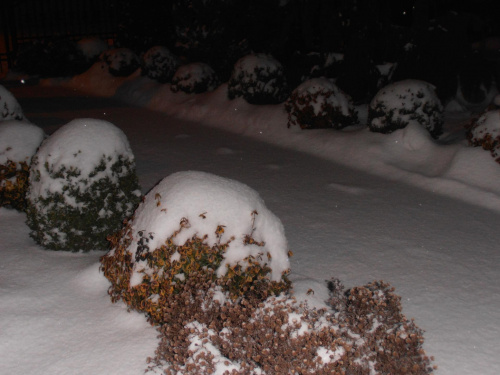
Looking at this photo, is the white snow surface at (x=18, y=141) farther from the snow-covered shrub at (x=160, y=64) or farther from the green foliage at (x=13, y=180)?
the snow-covered shrub at (x=160, y=64)

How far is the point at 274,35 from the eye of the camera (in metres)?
14.8

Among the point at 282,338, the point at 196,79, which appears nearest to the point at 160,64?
the point at 196,79

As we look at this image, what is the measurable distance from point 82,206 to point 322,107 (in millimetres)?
6970

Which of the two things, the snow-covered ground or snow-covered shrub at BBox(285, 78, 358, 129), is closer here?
the snow-covered ground

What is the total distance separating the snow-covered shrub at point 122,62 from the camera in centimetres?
2000

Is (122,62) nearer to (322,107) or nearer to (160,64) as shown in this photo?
(160,64)

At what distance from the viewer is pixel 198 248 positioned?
4020 millimetres

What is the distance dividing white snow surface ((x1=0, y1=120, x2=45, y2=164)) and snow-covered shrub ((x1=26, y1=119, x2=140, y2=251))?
1328 millimetres

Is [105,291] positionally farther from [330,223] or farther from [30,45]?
[30,45]

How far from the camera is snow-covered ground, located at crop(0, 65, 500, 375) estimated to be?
4168mm

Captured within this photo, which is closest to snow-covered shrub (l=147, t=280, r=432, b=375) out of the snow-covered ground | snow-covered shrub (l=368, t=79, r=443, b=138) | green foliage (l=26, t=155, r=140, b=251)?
the snow-covered ground

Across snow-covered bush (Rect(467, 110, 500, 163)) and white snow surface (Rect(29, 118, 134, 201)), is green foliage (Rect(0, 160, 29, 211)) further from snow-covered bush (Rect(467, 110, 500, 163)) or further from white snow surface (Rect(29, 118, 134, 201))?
snow-covered bush (Rect(467, 110, 500, 163))

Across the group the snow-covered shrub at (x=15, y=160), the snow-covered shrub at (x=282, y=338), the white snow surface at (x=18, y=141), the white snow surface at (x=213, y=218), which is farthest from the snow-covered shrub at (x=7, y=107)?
the snow-covered shrub at (x=282, y=338)

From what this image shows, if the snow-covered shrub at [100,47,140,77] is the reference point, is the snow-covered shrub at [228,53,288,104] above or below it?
above
